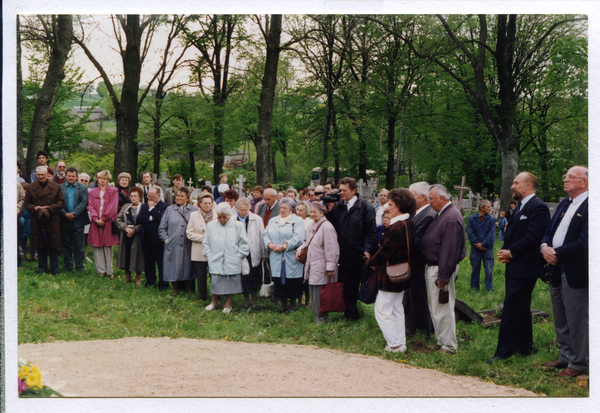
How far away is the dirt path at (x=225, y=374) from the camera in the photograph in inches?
180

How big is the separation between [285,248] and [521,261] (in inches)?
125

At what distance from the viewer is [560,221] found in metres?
4.75

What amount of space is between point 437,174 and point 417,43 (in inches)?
221

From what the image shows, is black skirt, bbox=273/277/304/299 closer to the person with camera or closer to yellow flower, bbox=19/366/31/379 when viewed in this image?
the person with camera

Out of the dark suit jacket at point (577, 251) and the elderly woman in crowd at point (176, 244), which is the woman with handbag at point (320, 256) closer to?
the elderly woman in crowd at point (176, 244)

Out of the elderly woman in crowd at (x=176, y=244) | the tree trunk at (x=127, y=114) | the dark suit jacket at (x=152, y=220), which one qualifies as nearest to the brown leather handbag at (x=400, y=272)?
the elderly woman in crowd at (x=176, y=244)

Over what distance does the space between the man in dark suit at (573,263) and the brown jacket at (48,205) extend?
7076 mm

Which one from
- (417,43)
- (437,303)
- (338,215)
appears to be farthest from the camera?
(417,43)

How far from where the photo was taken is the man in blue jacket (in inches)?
349

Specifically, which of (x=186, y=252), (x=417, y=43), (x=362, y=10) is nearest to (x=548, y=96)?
(x=417, y=43)

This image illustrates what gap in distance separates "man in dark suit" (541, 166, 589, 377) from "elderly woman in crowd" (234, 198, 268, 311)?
391 cm

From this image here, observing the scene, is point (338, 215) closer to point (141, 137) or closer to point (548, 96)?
point (548, 96)

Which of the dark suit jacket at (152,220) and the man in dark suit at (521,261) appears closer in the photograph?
the man in dark suit at (521,261)
